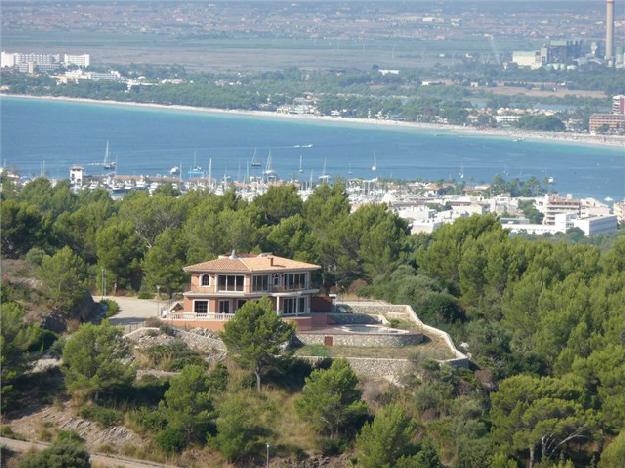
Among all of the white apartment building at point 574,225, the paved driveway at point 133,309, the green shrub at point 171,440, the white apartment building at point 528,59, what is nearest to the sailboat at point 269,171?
the white apartment building at point 574,225

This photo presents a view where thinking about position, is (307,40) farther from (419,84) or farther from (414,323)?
(414,323)

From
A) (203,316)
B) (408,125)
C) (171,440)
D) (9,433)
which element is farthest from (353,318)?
(408,125)

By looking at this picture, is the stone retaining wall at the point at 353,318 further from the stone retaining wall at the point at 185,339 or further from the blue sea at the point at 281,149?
the blue sea at the point at 281,149

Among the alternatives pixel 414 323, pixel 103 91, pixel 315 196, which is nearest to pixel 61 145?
pixel 103 91

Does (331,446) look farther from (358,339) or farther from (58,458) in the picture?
(58,458)

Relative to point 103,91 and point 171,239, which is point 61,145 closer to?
point 103,91

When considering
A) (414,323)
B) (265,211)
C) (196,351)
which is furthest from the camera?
(265,211)

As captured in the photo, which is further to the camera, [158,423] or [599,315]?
[599,315]

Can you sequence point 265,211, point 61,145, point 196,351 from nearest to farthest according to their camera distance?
point 196,351
point 265,211
point 61,145
